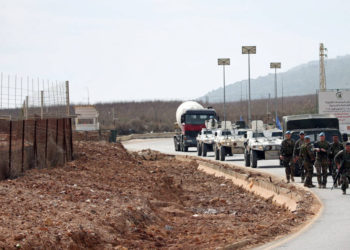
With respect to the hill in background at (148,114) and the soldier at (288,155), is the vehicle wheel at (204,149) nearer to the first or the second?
the soldier at (288,155)

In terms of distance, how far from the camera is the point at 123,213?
49.7 feet

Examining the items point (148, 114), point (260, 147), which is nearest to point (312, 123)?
point (260, 147)

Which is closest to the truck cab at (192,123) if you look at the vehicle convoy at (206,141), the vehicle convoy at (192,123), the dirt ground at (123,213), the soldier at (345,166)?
the vehicle convoy at (192,123)

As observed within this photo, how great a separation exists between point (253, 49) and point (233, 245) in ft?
149

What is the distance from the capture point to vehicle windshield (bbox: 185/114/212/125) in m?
52.1

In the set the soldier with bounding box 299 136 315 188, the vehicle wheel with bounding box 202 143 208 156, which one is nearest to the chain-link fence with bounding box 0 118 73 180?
the soldier with bounding box 299 136 315 188

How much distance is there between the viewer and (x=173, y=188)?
2436cm

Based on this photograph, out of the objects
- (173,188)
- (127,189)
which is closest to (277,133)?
(173,188)

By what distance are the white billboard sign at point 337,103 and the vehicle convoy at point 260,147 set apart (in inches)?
496

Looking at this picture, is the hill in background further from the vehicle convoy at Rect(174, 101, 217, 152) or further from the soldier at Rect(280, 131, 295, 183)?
the soldier at Rect(280, 131, 295, 183)

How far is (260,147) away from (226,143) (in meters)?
7.80

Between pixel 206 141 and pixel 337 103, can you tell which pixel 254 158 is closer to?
pixel 206 141

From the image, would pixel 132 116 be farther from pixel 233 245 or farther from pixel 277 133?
pixel 233 245

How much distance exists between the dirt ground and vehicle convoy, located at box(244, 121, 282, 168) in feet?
19.2
